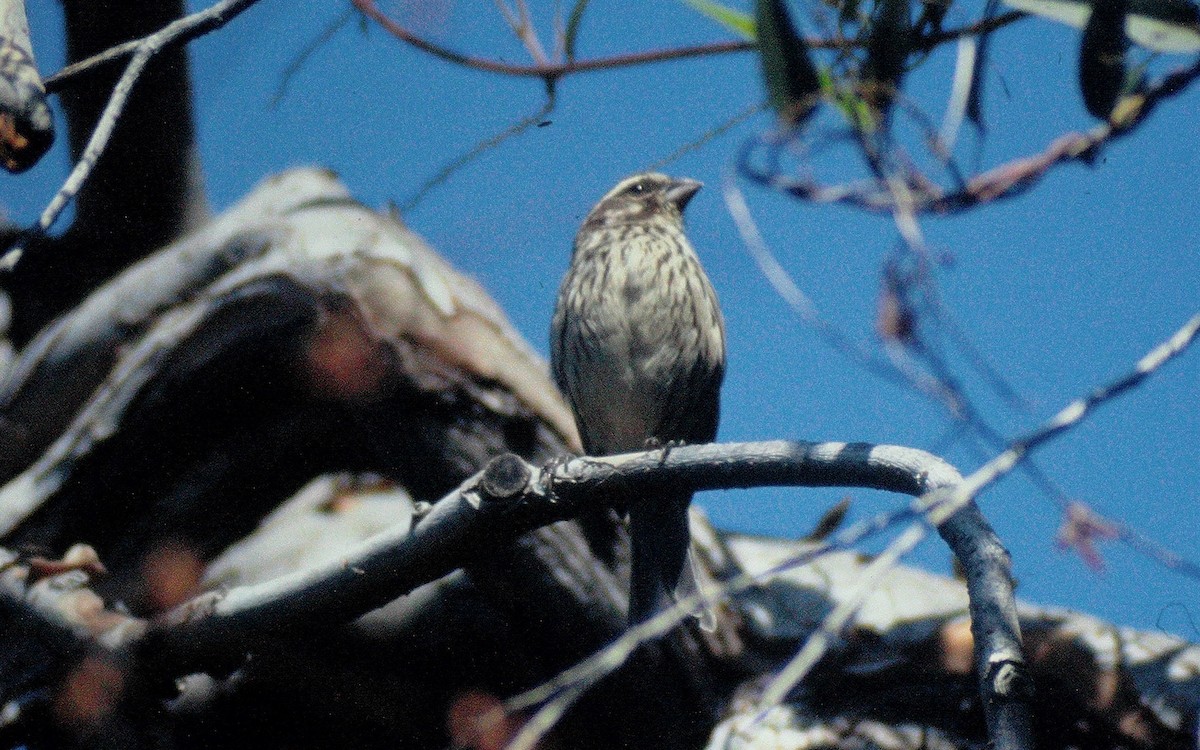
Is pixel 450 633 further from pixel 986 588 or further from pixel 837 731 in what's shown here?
pixel 986 588

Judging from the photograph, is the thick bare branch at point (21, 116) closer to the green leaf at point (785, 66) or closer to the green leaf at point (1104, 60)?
the green leaf at point (785, 66)

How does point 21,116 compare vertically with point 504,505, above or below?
above

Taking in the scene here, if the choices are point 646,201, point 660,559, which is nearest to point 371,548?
point 660,559

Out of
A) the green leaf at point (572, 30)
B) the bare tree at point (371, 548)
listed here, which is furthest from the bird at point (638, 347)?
the green leaf at point (572, 30)

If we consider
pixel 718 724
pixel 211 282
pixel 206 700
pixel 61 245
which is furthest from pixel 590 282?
pixel 61 245

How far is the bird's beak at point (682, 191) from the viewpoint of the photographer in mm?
4555

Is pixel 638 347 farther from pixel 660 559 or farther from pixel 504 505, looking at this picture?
pixel 504 505

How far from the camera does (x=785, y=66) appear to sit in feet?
6.27

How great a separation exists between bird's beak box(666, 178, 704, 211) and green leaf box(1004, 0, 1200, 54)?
2.68 m

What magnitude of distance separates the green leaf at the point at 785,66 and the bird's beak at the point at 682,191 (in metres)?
2.62

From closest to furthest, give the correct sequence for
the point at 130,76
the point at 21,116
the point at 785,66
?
the point at 21,116 → the point at 785,66 → the point at 130,76

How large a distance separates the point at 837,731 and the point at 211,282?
2425mm

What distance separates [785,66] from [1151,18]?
55cm

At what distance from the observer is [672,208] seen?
4547 mm
